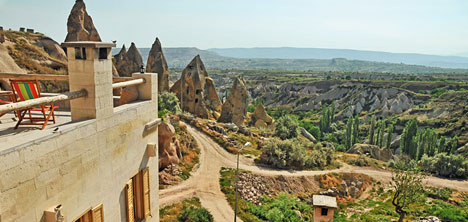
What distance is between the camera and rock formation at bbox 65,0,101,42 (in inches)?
1690

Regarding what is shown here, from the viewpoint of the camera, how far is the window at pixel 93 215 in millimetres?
5797

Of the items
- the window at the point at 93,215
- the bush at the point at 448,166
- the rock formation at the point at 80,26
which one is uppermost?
the rock formation at the point at 80,26

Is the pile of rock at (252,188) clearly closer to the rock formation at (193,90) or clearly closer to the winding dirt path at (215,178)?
the winding dirt path at (215,178)

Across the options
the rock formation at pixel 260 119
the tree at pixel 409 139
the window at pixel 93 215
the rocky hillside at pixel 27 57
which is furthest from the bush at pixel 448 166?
the rocky hillside at pixel 27 57

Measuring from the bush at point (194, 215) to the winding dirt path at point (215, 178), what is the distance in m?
1.07

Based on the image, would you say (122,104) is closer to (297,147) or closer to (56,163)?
(56,163)

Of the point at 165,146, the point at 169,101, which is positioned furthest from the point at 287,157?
the point at 169,101

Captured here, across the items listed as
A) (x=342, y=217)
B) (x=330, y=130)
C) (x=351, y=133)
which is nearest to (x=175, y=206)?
(x=342, y=217)

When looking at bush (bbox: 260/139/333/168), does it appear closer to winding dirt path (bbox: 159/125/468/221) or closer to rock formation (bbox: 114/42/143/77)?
winding dirt path (bbox: 159/125/468/221)

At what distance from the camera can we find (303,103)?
10675 centimetres

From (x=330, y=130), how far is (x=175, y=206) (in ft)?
192

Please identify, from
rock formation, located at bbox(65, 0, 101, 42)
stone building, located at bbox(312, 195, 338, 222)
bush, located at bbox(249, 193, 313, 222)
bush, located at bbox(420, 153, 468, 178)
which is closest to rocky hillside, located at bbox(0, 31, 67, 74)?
rock formation, located at bbox(65, 0, 101, 42)

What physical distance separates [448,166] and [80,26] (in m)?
53.3

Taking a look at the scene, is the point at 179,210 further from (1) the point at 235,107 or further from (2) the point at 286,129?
(1) the point at 235,107
